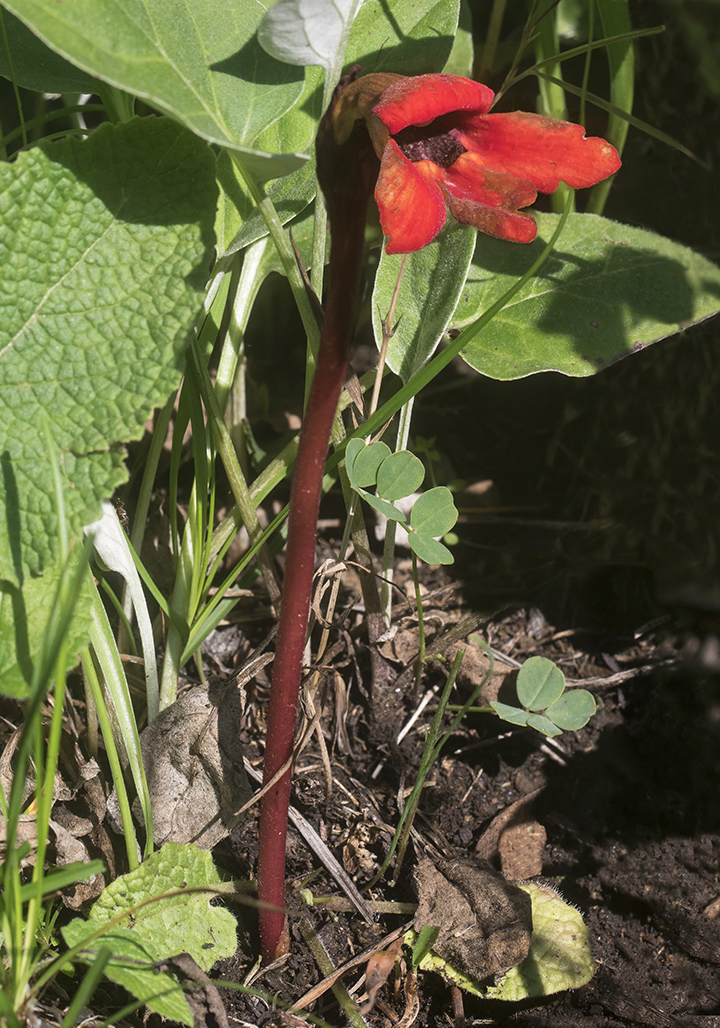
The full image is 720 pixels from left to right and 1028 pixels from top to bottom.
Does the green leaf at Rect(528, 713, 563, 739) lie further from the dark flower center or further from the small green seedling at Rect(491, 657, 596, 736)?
the dark flower center

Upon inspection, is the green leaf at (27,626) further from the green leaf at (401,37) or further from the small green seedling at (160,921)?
the green leaf at (401,37)

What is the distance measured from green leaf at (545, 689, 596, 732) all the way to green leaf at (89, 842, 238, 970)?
1.65 ft

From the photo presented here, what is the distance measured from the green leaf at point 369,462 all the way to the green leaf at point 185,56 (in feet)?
1.25

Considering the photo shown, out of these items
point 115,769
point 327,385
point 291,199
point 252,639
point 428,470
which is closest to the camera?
point 327,385

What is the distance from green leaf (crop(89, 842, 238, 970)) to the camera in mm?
882

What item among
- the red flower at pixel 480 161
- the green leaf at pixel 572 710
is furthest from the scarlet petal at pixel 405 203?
the green leaf at pixel 572 710

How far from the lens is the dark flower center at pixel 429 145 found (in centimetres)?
80

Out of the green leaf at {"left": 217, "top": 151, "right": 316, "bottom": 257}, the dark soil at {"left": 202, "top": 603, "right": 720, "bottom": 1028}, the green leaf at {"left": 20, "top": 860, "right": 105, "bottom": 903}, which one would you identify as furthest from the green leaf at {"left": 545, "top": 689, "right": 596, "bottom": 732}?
the green leaf at {"left": 217, "top": 151, "right": 316, "bottom": 257}

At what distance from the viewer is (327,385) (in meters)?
0.77

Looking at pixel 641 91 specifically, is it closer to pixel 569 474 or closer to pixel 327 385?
pixel 569 474

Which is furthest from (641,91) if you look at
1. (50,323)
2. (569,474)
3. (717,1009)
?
(717,1009)

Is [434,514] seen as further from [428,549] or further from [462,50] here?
[462,50]

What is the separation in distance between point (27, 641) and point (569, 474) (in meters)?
1.04

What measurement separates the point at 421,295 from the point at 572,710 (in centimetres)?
62
